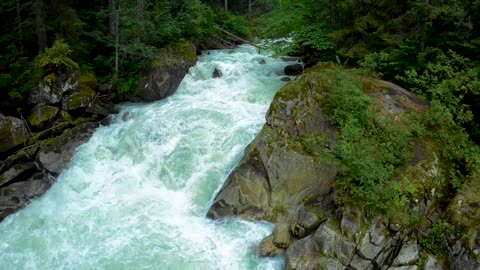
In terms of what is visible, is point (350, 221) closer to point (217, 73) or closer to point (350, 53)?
point (350, 53)

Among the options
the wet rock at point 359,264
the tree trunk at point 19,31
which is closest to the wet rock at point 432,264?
the wet rock at point 359,264

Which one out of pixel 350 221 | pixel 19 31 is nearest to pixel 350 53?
pixel 350 221

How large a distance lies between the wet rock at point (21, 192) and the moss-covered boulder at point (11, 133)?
1430mm

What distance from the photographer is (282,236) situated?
9789 mm

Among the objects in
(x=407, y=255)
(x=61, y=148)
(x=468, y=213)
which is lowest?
(x=407, y=255)

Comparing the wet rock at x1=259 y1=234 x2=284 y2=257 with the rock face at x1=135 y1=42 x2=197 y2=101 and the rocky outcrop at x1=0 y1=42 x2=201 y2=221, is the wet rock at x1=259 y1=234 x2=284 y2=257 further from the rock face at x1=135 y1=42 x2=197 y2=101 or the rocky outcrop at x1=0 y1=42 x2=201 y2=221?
the rock face at x1=135 y1=42 x2=197 y2=101

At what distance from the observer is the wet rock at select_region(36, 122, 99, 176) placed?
13.3m

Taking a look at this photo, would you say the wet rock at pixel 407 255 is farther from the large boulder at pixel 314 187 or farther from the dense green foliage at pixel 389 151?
the dense green foliage at pixel 389 151

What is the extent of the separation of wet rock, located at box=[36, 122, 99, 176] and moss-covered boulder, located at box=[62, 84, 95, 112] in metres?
0.89

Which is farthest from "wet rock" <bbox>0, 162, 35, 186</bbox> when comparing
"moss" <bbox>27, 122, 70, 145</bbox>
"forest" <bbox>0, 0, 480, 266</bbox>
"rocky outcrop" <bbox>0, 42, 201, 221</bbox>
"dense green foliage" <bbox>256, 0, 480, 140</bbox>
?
"dense green foliage" <bbox>256, 0, 480, 140</bbox>

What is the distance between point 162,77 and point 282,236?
407 inches

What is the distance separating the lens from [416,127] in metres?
10.2

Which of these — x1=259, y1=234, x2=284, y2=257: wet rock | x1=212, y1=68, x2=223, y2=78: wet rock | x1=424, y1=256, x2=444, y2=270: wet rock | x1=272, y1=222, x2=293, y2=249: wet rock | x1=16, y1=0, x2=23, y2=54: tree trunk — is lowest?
x1=259, y1=234, x2=284, y2=257: wet rock

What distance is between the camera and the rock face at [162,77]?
56.0 feet
